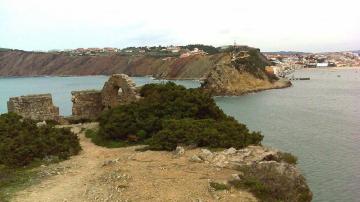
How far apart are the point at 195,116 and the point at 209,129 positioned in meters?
3.02

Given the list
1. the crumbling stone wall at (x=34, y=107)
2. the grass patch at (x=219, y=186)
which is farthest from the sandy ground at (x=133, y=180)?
the crumbling stone wall at (x=34, y=107)

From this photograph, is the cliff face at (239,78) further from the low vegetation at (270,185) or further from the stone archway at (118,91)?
the low vegetation at (270,185)

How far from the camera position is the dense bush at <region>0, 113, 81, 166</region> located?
13.2 metres

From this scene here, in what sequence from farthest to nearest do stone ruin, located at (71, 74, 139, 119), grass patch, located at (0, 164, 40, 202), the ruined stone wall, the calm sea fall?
the ruined stone wall → stone ruin, located at (71, 74, 139, 119) → the calm sea → grass patch, located at (0, 164, 40, 202)

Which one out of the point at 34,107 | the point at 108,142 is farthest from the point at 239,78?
the point at 108,142

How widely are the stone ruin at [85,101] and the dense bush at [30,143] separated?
4.78 metres

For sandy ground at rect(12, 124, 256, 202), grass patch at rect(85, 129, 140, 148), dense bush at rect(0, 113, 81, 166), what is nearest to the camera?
sandy ground at rect(12, 124, 256, 202)

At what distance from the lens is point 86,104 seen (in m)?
23.8

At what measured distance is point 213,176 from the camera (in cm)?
1064

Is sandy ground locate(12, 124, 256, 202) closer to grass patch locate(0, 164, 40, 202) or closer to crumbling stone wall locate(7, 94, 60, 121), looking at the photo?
grass patch locate(0, 164, 40, 202)

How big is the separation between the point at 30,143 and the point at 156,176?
493 centimetres

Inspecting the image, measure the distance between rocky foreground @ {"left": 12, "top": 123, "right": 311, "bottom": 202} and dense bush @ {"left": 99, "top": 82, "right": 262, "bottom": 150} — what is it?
1.82ft

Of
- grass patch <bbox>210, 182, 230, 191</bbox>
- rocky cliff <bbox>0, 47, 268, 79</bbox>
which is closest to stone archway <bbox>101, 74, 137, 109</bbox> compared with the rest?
grass patch <bbox>210, 182, 230, 191</bbox>

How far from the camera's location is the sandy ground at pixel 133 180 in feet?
31.3
